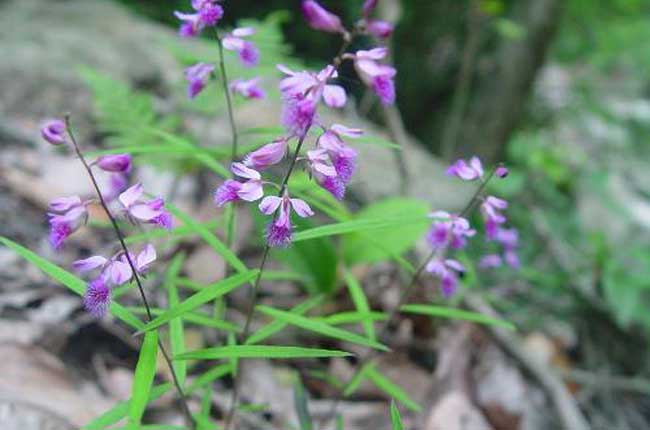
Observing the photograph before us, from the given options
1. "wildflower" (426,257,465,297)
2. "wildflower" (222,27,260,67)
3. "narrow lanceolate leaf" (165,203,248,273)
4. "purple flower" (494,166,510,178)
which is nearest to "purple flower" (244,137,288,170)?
"narrow lanceolate leaf" (165,203,248,273)

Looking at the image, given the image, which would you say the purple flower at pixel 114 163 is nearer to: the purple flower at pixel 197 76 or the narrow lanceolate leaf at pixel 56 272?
the narrow lanceolate leaf at pixel 56 272

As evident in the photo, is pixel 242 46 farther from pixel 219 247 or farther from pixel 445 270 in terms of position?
pixel 445 270

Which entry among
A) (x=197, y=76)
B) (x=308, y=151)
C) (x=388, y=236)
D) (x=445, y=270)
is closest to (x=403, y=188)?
(x=388, y=236)

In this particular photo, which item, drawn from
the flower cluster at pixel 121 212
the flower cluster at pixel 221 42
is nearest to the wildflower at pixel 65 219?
the flower cluster at pixel 121 212

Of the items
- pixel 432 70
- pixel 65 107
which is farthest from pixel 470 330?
pixel 432 70

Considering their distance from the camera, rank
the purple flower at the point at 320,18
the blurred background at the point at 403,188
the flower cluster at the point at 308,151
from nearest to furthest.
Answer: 1. the flower cluster at the point at 308,151
2. the purple flower at the point at 320,18
3. the blurred background at the point at 403,188

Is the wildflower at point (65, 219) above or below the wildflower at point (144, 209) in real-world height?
below

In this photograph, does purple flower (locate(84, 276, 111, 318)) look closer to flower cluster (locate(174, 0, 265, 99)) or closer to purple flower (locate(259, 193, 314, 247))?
purple flower (locate(259, 193, 314, 247))

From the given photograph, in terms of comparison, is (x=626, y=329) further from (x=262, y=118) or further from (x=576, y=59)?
(x=576, y=59)
